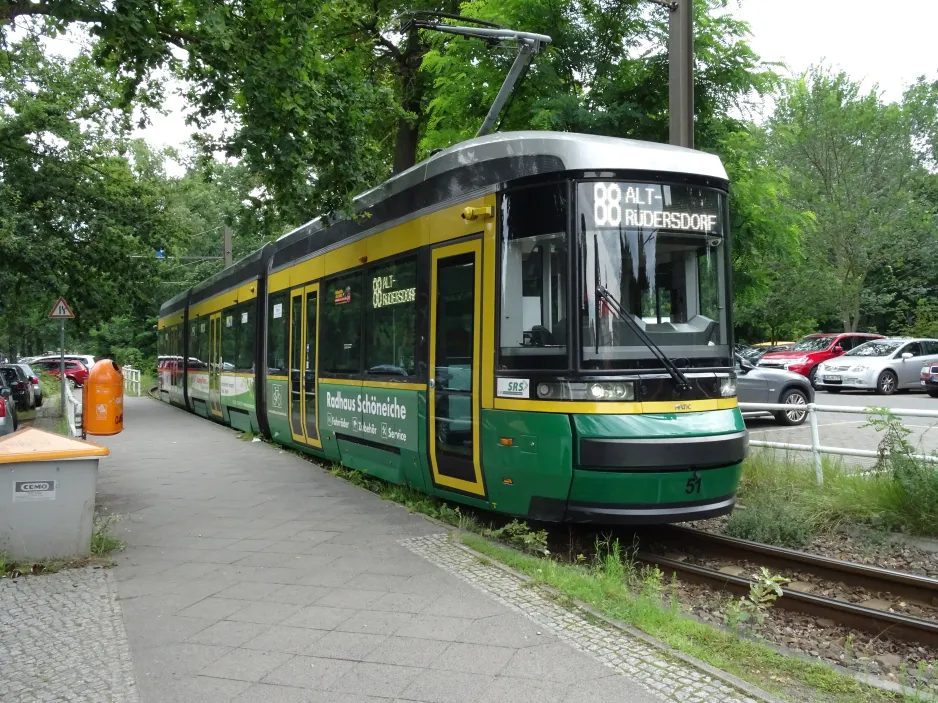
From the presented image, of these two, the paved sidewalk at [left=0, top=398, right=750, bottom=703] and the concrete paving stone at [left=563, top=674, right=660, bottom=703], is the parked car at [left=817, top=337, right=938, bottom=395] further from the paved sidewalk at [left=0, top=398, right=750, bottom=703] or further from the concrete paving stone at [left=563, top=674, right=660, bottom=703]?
the concrete paving stone at [left=563, top=674, right=660, bottom=703]

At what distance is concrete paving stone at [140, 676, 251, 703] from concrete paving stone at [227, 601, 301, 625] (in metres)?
0.82

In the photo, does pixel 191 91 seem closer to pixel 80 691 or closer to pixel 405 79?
pixel 80 691

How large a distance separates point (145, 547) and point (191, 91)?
4849 millimetres

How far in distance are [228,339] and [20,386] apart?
36.8ft

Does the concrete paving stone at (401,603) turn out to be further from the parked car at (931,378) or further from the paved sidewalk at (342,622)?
the parked car at (931,378)

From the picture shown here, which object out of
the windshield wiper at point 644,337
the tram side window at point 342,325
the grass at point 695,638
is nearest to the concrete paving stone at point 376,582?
the grass at point 695,638

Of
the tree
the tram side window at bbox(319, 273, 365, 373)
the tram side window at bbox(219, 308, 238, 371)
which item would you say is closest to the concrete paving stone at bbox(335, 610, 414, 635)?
the tram side window at bbox(319, 273, 365, 373)

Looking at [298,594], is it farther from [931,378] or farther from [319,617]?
[931,378]

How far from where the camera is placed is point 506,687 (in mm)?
3674

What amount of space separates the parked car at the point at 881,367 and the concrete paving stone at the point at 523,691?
1999 cm

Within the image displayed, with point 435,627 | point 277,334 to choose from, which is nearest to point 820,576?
point 435,627

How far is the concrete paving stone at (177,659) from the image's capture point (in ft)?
12.8

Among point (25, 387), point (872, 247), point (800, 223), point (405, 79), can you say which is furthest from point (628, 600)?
point (872, 247)

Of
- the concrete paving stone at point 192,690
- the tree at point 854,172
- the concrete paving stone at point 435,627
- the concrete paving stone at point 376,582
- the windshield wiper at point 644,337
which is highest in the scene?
the tree at point 854,172
